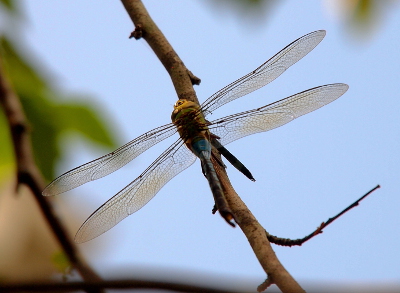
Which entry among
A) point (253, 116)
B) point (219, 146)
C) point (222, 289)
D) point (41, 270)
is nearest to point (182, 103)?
point (219, 146)

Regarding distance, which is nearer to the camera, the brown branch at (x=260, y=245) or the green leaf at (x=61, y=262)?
the brown branch at (x=260, y=245)

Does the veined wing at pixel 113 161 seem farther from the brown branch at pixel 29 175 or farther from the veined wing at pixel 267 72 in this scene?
the brown branch at pixel 29 175

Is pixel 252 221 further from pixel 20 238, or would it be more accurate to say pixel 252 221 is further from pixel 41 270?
pixel 20 238

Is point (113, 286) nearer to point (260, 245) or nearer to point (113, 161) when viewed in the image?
point (260, 245)

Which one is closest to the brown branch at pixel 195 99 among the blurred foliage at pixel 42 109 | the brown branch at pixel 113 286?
the blurred foliage at pixel 42 109

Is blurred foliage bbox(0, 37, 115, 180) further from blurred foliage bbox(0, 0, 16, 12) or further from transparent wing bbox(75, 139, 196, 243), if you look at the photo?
transparent wing bbox(75, 139, 196, 243)

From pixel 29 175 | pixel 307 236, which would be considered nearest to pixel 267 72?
pixel 307 236

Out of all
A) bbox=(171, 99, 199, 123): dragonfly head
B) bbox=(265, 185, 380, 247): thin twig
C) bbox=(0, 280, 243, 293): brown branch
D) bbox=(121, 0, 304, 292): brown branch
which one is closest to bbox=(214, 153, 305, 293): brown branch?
bbox=(121, 0, 304, 292): brown branch

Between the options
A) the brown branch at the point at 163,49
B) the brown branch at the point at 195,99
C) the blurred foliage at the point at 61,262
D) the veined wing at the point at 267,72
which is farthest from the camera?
the veined wing at the point at 267,72
